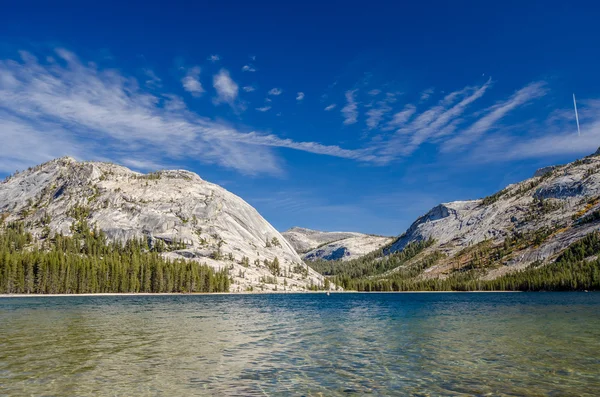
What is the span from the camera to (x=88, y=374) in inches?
1077

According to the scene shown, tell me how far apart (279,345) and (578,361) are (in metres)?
24.9

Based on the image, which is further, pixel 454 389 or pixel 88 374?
pixel 88 374

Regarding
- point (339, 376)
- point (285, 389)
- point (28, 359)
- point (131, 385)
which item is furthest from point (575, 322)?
point (28, 359)

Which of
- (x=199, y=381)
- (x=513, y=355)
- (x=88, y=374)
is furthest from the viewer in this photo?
(x=513, y=355)

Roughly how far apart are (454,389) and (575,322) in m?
47.8

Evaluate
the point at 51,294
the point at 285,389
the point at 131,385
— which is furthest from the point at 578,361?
the point at 51,294

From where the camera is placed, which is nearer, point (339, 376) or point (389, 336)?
point (339, 376)

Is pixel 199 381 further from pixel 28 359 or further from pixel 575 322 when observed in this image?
pixel 575 322

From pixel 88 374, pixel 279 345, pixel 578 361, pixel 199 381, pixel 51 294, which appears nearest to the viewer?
pixel 199 381

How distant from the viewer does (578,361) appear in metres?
31.2

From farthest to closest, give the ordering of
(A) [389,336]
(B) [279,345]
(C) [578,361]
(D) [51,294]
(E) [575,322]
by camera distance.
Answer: (D) [51,294] → (E) [575,322] → (A) [389,336] → (B) [279,345] → (C) [578,361]

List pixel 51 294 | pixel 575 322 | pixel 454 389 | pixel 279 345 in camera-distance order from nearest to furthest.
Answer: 1. pixel 454 389
2. pixel 279 345
3. pixel 575 322
4. pixel 51 294

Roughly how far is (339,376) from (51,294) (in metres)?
177

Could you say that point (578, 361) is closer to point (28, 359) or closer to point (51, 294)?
point (28, 359)
